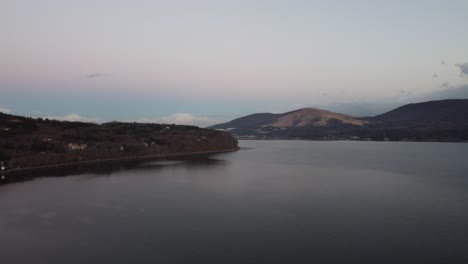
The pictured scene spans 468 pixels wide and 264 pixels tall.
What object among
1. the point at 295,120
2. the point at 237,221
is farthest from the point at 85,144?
the point at 295,120

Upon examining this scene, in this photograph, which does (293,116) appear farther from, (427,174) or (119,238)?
(119,238)

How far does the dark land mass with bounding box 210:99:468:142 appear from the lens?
284 ft

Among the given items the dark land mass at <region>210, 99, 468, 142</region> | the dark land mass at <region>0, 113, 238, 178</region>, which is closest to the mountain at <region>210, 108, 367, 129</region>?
the dark land mass at <region>210, 99, 468, 142</region>

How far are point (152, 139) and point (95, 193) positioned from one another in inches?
1133

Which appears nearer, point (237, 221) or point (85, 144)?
point (237, 221)

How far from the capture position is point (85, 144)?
38.8m

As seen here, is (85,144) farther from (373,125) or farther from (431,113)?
(431,113)

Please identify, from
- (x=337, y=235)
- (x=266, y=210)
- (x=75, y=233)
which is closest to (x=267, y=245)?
(x=337, y=235)

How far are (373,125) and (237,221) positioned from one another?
11180 centimetres

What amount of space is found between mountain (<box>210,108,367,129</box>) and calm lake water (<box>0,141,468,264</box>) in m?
109

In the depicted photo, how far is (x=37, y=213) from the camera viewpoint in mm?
14648

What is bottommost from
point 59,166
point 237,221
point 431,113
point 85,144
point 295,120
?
point 237,221

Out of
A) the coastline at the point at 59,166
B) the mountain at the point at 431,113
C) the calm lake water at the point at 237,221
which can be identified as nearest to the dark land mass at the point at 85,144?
the coastline at the point at 59,166

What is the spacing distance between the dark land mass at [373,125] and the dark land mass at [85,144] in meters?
52.6
